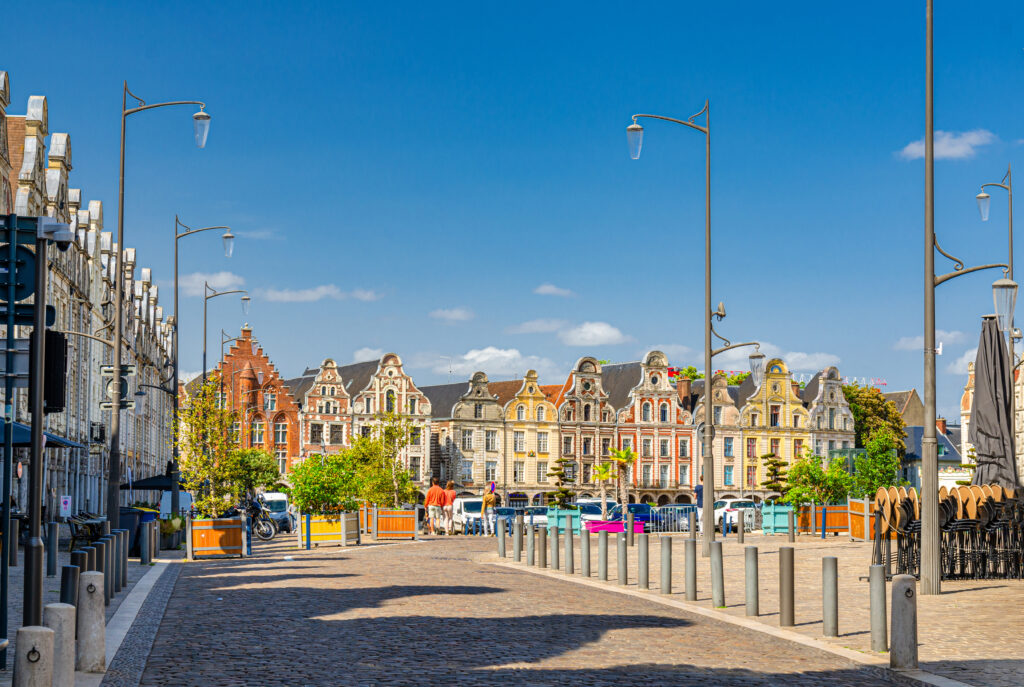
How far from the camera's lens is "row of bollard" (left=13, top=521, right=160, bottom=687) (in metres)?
7.52

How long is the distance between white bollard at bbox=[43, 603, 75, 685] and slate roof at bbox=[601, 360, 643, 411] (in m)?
86.2

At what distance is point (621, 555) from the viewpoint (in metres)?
20.0

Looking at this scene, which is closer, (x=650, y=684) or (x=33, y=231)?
(x=650, y=684)

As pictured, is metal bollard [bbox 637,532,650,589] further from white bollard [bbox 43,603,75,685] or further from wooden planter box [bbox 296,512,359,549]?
wooden planter box [bbox 296,512,359,549]

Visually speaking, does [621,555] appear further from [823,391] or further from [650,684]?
[823,391]

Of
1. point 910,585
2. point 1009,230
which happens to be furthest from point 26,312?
point 1009,230

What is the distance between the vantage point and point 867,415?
104000 mm

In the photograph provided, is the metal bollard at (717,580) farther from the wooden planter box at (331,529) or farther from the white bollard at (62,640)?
the wooden planter box at (331,529)

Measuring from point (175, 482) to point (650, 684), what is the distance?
31124 millimetres

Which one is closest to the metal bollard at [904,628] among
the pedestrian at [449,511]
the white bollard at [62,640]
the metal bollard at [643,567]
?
the white bollard at [62,640]

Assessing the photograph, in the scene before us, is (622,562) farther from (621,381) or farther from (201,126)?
(621,381)

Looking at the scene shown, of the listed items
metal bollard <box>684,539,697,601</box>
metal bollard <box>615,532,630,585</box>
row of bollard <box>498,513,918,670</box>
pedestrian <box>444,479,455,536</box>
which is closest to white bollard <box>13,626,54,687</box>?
row of bollard <box>498,513,918,670</box>

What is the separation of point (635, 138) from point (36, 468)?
63.3 ft

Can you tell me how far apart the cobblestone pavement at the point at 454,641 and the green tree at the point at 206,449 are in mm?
18282
